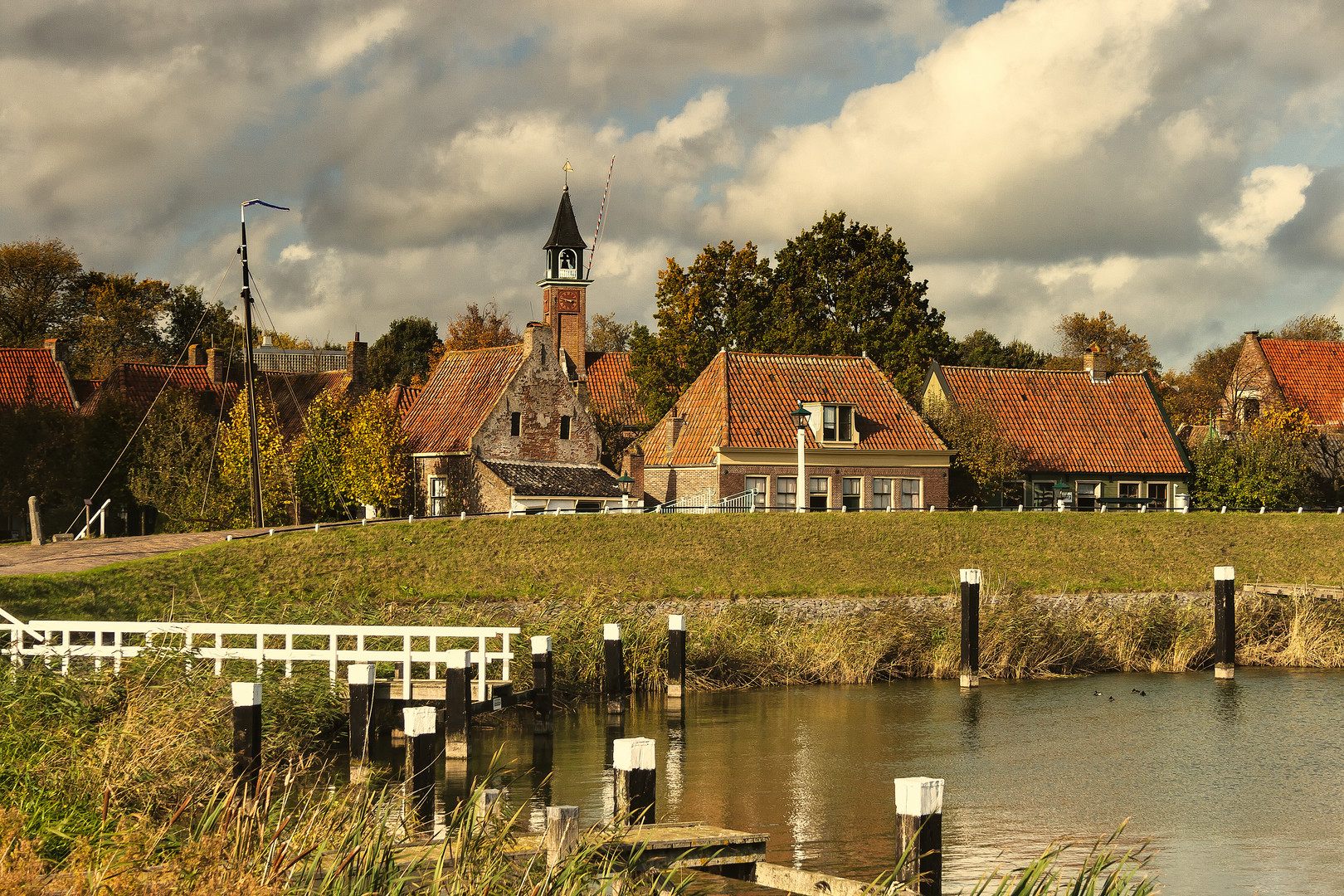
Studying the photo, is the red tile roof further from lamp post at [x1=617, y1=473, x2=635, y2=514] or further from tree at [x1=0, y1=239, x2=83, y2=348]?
lamp post at [x1=617, y1=473, x2=635, y2=514]

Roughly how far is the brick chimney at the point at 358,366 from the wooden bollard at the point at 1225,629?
40229 mm

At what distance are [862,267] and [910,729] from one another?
33851 mm

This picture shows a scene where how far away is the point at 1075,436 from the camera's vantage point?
49.4 m

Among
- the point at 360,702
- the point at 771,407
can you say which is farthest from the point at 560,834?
the point at 771,407

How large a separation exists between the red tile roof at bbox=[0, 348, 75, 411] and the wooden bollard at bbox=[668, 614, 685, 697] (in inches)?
1408

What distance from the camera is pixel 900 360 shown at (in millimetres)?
52406

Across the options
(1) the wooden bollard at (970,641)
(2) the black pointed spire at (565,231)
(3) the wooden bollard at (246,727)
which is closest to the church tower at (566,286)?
(2) the black pointed spire at (565,231)

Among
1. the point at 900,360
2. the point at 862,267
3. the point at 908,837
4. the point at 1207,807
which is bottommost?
the point at 1207,807

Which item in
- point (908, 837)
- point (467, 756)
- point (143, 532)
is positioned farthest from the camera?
point (143, 532)

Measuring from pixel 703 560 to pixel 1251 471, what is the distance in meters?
23.8

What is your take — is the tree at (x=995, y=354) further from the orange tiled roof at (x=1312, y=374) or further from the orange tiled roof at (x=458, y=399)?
the orange tiled roof at (x=458, y=399)

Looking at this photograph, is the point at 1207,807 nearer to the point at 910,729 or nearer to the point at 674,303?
the point at 910,729

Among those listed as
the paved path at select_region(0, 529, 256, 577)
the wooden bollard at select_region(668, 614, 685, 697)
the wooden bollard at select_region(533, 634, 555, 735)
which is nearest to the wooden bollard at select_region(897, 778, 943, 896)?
the wooden bollard at select_region(533, 634, 555, 735)

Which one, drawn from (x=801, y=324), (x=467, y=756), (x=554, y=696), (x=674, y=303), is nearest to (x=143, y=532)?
(x=674, y=303)
